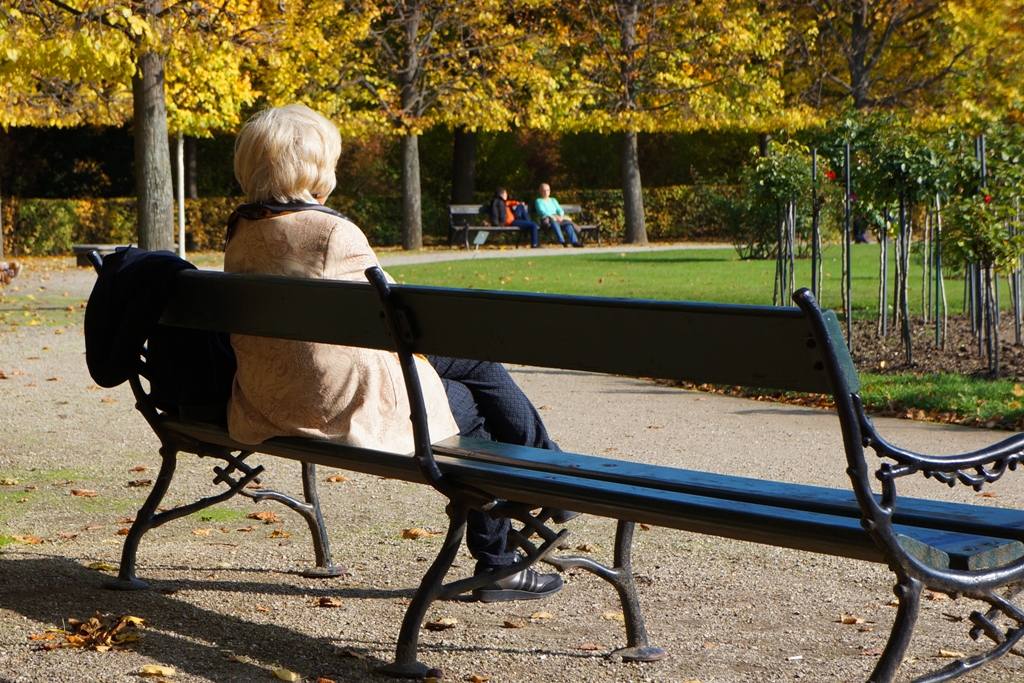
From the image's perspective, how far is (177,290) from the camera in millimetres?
3736

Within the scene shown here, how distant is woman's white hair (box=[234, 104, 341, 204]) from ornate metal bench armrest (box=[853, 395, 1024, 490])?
1835 mm

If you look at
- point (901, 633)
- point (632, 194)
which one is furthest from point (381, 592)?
point (632, 194)

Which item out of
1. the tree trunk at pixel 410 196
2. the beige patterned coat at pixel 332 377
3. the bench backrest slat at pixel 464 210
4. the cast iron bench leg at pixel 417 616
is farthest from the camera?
the bench backrest slat at pixel 464 210

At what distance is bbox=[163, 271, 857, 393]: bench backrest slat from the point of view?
239 cm

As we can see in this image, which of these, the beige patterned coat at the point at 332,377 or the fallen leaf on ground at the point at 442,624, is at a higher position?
the beige patterned coat at the point at 332,377

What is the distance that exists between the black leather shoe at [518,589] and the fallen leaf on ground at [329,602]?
43cm

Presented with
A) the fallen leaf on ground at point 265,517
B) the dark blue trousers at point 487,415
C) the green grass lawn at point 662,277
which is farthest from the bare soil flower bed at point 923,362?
the dark blue trousers at point 487,415

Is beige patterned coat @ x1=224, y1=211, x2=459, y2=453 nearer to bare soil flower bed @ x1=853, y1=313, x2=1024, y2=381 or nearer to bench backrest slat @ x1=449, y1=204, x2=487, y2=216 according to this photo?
bare soil flower bed @ x1=853, y1=313, x2=1024, y2=381

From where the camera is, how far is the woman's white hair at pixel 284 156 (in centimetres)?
357

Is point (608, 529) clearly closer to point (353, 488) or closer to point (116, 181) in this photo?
point (353, 488)

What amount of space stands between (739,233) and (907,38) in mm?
13146

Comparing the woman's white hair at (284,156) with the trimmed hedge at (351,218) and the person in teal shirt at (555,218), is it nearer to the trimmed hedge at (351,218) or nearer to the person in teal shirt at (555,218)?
the trimmed hedge at (351,218)

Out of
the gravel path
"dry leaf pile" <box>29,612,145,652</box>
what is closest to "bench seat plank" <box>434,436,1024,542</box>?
the gravel path

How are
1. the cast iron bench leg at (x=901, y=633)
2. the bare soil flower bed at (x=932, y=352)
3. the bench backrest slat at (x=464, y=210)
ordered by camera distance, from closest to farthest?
the cast iron bench leg at (x=901, y=633) → the bare soil flower bed at (x=932, y=352) → the bench backrest slat at (x=464, y=210)
